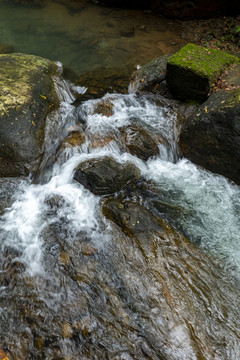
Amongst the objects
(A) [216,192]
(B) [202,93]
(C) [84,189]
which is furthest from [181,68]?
(C) [84,189]

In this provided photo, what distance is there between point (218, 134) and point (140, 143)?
1.58 metres

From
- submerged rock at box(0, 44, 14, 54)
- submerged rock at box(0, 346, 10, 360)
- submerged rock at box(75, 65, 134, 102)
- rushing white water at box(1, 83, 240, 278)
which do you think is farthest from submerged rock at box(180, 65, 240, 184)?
submerged rock at box(0, 44, 14, 54)

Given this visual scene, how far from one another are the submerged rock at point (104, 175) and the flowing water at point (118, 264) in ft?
0.53

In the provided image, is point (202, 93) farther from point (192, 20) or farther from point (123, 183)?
point (192, 20)

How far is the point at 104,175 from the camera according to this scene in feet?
15.6

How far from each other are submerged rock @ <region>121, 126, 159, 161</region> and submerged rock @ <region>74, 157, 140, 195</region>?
0.62m

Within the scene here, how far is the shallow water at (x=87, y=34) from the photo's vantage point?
875 centimetres

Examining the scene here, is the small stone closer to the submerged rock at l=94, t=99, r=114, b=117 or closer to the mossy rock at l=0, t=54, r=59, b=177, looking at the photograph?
the mossy rock at l=0, t=54, r=59, b=177

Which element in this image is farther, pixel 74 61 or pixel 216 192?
pixel 74 61

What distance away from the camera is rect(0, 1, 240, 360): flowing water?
3.04 meters

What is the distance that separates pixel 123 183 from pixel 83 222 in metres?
1.08

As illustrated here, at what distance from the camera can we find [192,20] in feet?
35.5

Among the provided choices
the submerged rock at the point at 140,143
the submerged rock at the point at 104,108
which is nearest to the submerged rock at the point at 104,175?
the submerged rock at the point at 140,143

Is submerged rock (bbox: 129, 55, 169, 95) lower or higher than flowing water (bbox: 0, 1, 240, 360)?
higher
